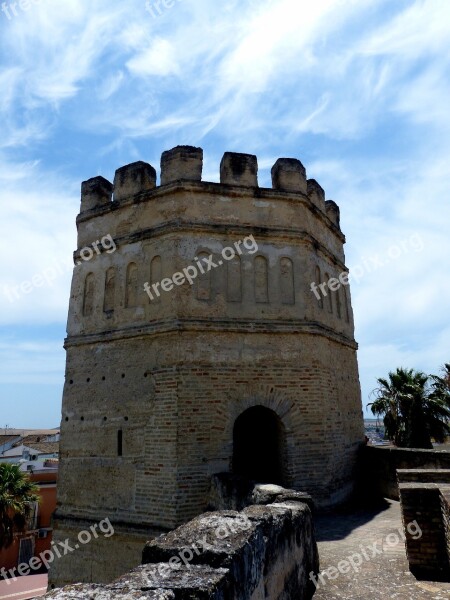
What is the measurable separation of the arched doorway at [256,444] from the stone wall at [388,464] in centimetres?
238

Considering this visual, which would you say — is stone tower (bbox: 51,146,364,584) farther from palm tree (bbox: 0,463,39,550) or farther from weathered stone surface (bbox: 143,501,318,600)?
palm tree (bbox: 0,463,39,550)

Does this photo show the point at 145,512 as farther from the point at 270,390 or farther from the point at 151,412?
the point at 270,390

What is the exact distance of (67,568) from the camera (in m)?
8.66

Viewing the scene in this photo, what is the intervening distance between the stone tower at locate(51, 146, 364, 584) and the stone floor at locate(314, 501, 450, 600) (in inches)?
44.5

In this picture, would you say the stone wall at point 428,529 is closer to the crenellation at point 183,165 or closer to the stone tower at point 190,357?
the stone tower at point 190,357

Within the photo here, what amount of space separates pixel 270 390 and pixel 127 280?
153 inches

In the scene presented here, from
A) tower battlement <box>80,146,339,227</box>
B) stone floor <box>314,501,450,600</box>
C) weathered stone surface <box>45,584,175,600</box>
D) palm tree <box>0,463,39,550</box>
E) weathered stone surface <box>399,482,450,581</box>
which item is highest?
tower battlement <box>80,146,339,227</box>

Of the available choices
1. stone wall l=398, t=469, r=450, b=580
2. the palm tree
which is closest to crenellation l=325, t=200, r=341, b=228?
stone wall l=398, t=469, r=450, b=580

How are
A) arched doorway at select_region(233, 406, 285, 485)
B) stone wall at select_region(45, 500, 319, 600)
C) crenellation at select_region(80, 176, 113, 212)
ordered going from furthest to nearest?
crenellation at select_region(80, 176, 113, 212) < arched doorway at select_region(233, 406, 285, 485) < stone wall at select_region(45, 500, 319, 600)

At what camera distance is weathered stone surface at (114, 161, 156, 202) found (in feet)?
32.2

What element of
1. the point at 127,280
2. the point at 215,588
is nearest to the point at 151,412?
the point at 127,280

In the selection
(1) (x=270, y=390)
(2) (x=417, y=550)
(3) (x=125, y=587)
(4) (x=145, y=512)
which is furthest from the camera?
(1) (x=270, y=390)

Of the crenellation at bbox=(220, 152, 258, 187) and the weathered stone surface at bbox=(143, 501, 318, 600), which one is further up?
the crenellation at bbox=(220, 152, 258, 187)

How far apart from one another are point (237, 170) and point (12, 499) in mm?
17152
